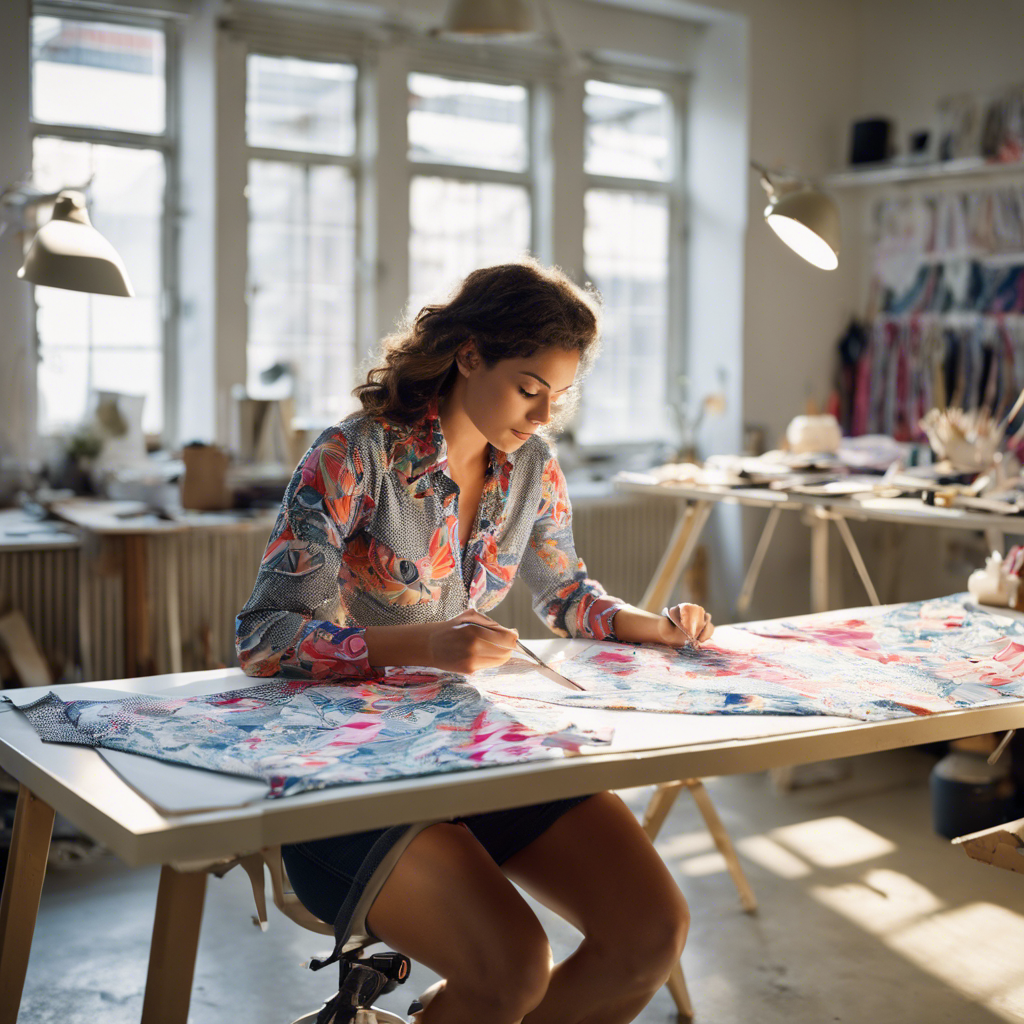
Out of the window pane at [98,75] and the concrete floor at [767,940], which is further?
the window pane at [98,75]

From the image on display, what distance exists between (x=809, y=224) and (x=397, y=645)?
136cm

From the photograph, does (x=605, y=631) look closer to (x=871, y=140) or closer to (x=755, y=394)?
(x=755, y=394)

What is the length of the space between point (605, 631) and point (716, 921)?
3.64 feet

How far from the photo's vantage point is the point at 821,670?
169cm

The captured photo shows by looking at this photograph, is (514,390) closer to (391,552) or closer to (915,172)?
(391,552)

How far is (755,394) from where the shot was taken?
16.6 ft

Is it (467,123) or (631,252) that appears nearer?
(467,123)

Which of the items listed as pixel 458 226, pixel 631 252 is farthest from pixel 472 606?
pixel 631 252

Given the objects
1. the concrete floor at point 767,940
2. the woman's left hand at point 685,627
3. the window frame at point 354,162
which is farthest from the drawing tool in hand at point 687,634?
the window frame at point 354,162

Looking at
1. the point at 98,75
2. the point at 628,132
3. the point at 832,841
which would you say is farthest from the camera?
the point at 628,132

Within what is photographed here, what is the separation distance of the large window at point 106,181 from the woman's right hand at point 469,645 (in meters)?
2.92

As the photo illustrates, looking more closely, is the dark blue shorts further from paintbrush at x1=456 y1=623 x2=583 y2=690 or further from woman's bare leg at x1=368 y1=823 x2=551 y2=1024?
paintbrush at x1=456 y1=623 x2=583 y2=690

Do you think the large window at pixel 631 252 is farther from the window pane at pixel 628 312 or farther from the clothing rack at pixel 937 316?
the clothing rack at pixel 937 316

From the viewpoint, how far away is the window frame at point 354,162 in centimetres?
434
